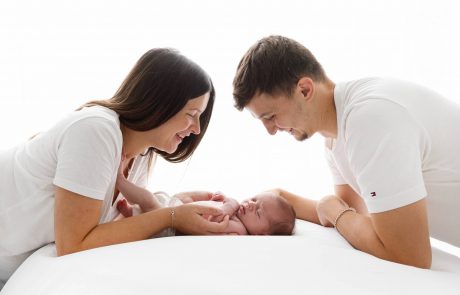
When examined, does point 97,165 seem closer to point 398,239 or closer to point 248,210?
point 248,210

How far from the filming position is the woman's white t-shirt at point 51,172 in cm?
148

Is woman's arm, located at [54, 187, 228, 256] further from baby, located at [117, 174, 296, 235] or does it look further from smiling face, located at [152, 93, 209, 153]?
smiling face, located at [152, 93, 209, 153]

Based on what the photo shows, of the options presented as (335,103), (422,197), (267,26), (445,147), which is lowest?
(422,197)

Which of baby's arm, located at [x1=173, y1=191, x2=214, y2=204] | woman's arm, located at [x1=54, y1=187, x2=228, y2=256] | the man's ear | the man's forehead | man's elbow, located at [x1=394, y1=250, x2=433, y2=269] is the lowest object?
baby's arm, located at [x1=173, y1=191, x2=214, y2=204]

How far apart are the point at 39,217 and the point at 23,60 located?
1.46 meters

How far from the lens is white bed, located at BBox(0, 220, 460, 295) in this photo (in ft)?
3.80

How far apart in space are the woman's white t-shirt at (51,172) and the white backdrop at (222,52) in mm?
1055

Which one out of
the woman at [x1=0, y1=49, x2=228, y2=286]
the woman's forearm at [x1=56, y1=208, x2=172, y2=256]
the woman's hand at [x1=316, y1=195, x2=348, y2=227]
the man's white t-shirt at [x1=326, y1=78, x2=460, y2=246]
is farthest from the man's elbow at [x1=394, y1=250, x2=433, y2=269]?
the woman's forearm at [x1=56, y1=208, x2=172, y2=256]

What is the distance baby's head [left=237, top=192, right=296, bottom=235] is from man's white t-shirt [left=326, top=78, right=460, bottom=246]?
424mm

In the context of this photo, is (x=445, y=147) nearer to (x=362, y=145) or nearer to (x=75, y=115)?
(x=362, y=145)

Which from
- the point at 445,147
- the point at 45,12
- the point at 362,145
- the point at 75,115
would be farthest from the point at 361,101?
the point at 45,12

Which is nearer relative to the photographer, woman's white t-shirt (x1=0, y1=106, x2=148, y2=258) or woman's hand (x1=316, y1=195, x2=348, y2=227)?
woman's white t-shirt (x1=0, y1=106, x2=148, y2=258)

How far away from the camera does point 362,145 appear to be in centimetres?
139

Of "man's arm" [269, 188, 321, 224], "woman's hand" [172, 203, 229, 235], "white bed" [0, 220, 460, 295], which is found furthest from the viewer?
"man's arm" [269, 188, 321, 224]
